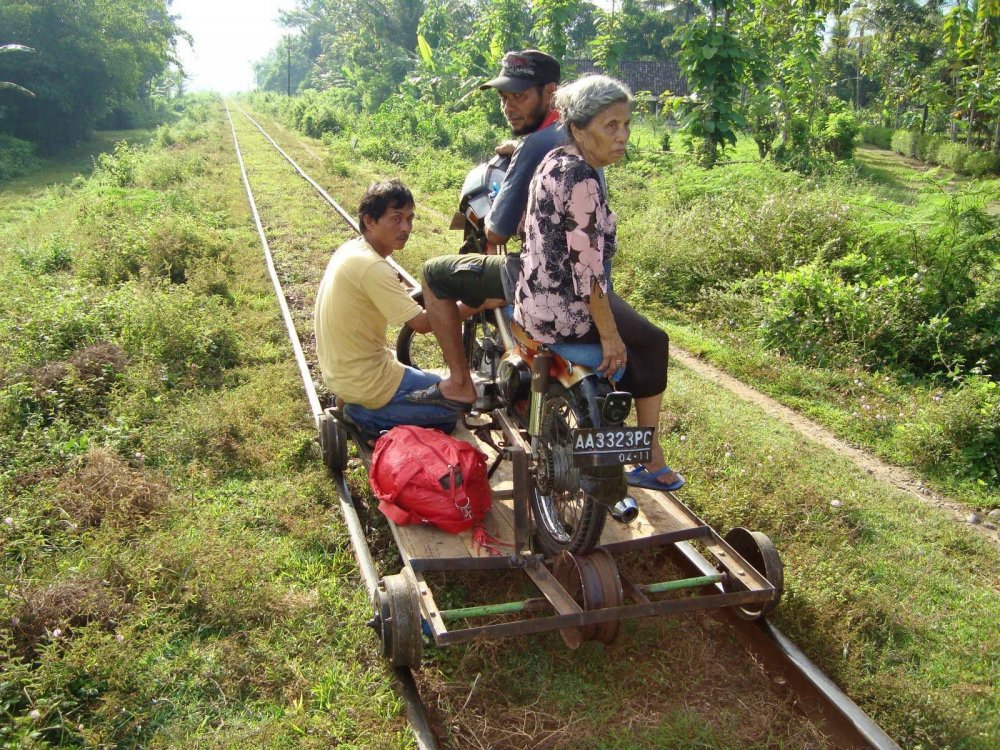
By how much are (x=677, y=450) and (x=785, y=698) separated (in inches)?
88.8

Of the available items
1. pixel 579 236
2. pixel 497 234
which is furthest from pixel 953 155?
pixel 579 236

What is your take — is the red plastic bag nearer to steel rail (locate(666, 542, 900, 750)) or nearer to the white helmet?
steel rail (locate(666, 542, 900, 750))

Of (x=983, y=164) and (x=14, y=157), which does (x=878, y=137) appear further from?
(x=14, y=157)

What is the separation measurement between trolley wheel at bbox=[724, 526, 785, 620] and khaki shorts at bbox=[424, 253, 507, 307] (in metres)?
1.82

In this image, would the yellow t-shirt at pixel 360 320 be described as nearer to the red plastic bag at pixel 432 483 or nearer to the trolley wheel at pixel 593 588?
the red plastic bag at pixel 432 483

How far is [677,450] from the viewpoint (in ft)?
18.1

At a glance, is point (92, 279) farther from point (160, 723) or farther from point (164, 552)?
point (160, 723)

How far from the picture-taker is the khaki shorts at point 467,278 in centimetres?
445

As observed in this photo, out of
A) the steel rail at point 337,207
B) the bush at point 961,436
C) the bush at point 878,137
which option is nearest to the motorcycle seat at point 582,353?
the steel rail at point 337,207

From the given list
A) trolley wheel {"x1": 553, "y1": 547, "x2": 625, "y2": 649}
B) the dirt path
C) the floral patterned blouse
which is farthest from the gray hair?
the dirt path

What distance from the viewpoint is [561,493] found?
13.5 feet

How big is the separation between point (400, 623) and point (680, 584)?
4.31 ft

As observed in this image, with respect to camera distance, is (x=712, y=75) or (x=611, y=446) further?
(x=712, y=75)

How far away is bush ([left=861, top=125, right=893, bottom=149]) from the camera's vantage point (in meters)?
26.8
